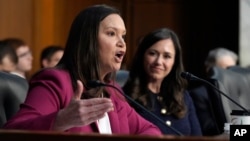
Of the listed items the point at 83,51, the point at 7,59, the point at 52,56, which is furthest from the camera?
the point at 52,56

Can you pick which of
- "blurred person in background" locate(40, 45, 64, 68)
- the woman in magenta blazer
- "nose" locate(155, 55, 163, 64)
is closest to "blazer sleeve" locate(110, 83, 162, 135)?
the woman in magenta blazer

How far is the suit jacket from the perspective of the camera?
9.28ft

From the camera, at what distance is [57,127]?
220 cm

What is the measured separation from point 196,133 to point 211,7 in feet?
14.2

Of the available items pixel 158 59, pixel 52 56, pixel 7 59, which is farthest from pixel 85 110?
pixel 52 56

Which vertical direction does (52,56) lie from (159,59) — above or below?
below

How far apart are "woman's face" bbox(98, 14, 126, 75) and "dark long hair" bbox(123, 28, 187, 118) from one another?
114 cm

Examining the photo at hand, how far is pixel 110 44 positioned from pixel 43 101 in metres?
0.34

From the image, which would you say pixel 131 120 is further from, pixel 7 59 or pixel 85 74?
pixel 7 59

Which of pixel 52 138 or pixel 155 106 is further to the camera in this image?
pixel 155 106

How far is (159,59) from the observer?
391 centimetres

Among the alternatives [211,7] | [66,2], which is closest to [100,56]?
[66,2]

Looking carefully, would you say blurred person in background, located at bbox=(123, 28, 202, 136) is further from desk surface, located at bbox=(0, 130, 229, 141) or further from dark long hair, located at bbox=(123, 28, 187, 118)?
desk surface, located at bbox=(0, 130, 229, 141)

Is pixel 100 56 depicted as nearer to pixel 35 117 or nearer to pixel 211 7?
pixel 35 117
